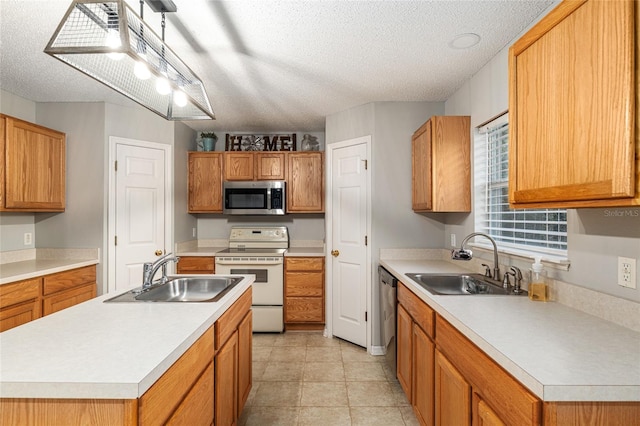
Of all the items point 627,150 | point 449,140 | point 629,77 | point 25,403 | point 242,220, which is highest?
point 449,140

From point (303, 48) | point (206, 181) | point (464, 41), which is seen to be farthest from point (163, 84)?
point (206, 181)

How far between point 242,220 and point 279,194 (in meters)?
0.77

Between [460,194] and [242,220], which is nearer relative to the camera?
[460,194]

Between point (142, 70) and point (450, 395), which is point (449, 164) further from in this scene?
point (142, 70)

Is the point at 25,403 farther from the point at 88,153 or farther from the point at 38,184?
the point at 88,153

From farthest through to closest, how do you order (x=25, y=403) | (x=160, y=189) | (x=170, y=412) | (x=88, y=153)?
(x=160, y=189) < (x=88, y=153) < (x=170, y=412) < (x=25, y=403)

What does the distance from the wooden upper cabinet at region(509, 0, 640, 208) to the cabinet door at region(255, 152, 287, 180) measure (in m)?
2.83

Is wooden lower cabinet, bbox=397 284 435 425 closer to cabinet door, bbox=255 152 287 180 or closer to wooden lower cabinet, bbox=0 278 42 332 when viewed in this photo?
cabinet door, bbox=255 152 287 180

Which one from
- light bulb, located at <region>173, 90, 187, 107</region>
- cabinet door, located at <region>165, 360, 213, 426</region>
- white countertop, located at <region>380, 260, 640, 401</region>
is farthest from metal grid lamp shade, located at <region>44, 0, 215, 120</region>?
white countertop, located at <region>380, 260, 640, 401</region>

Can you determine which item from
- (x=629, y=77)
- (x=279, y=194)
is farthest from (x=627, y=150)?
(x=279, y=194)

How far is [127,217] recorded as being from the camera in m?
3.18

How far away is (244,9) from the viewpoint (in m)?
1.68

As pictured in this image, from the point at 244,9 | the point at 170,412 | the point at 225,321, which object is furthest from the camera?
the point at 244,9

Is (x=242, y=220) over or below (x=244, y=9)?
below
